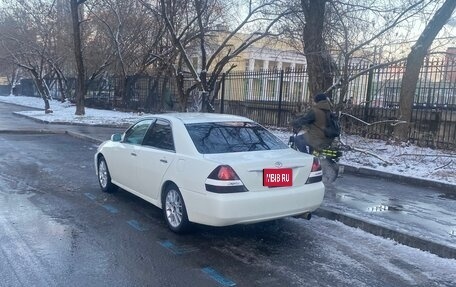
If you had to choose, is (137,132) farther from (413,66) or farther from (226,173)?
(413,66)

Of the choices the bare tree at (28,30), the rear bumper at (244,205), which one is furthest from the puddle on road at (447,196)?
Answer: the bare tree at (28,30)

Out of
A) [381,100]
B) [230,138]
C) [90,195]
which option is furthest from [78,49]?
[230,138]

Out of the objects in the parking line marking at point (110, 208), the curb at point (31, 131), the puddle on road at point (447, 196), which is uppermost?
the puddle on road at point (447, 196)

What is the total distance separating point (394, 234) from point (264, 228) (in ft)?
5.33

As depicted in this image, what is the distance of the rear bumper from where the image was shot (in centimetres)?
489

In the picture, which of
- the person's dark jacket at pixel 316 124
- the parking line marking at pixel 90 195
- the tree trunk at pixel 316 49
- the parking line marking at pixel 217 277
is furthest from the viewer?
the tree trunk at pixel 316 49

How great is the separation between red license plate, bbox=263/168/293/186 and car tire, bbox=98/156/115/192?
3422 millimetres

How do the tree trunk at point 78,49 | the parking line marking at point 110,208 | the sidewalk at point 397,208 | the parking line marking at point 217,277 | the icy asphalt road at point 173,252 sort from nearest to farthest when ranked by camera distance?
the parking line marking at point 217,277, the icy asphalt road at point 173,252, the sidewalk at point 397,208, the parking line marking at point 110,208, the tree trunk at point 78,49

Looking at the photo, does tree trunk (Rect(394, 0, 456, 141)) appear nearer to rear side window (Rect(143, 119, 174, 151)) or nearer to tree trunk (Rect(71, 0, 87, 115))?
rear side window (Rect(143, 119, 174, 151))

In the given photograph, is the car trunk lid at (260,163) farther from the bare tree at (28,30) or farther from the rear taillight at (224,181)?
the bare tree at (28,30)

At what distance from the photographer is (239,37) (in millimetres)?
27281

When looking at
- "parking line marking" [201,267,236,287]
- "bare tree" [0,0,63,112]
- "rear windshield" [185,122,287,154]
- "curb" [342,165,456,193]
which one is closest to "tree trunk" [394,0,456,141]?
"curb" [342,165,456,193]

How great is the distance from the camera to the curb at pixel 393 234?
512cm

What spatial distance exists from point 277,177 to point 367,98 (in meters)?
11.0
